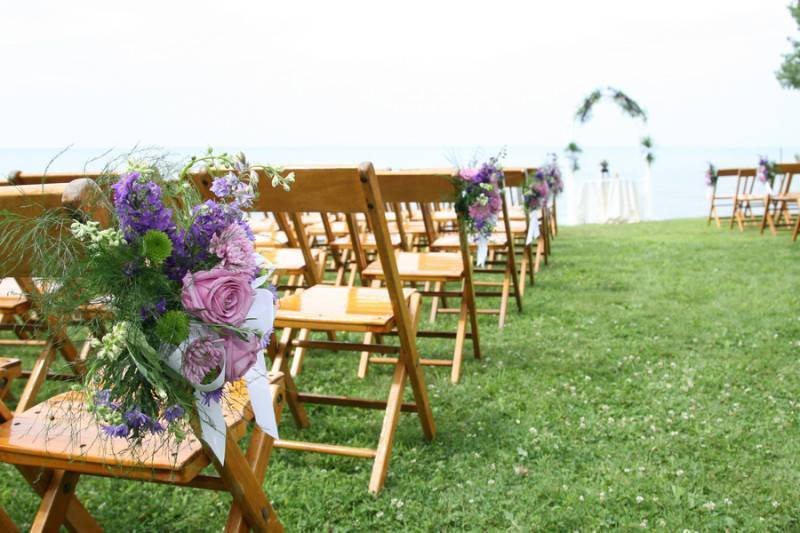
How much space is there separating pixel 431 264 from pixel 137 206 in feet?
7.95

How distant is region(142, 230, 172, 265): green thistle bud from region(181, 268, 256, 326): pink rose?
0.21 ft

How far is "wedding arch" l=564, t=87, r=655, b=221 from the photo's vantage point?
12.1m

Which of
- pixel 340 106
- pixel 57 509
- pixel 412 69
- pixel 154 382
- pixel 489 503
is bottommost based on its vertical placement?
pixel 489 503

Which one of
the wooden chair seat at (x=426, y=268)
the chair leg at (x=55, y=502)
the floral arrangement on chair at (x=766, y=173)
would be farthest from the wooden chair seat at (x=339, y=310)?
the floral arrangement on chair at (x=766, y=173)

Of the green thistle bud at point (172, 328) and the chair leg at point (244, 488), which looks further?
the chair leg at point (244, 488)

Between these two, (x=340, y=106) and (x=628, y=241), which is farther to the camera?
(x=340, y=106)

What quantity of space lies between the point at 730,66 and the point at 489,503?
16.6 meters

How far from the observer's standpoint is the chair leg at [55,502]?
1.46 metres

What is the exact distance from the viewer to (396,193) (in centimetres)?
288

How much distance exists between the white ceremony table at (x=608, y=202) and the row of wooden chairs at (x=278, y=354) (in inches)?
348

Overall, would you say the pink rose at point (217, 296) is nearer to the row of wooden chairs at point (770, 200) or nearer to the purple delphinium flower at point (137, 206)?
the purple delphinium flower at point (137, 206)

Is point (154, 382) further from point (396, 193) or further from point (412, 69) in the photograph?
point (412, 69)

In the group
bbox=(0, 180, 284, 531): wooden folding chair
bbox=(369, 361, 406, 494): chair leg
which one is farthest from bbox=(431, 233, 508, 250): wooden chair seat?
bbox=(0, 180, 284, 531): wooden folding chair

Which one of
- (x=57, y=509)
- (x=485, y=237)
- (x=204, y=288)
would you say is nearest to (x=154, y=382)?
(x=204, y=288)
